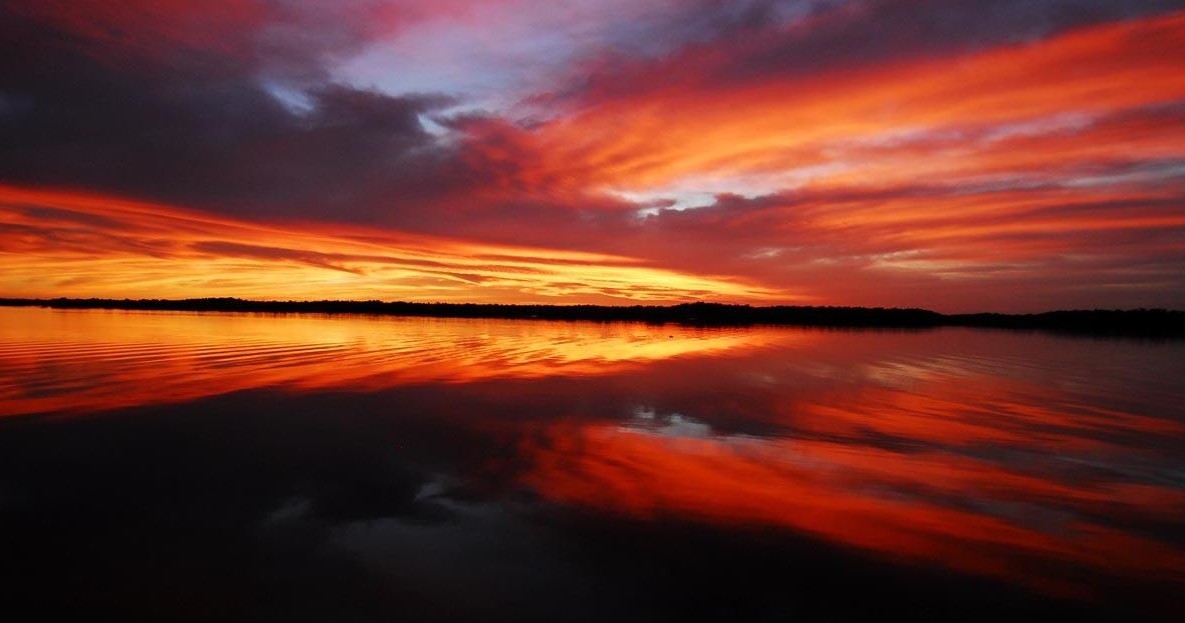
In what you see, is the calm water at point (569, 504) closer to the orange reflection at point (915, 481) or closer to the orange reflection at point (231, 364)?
the orange reflection at point (915, 481)

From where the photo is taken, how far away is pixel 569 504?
8.37 meters

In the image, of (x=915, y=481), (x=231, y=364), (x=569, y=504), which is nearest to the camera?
(x=569, y=504)

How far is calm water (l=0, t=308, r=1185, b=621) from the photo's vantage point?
5.78 metres

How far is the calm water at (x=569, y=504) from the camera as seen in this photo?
228 inches

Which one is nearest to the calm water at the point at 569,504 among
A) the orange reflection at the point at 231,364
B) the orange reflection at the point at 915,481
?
the orange reflection at the point at 915,481

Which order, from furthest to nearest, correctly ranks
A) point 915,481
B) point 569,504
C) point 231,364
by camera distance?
point 231,364 → point 915,481 → point 569,504

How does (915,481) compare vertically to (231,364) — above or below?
below

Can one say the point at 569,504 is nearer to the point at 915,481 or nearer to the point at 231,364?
the point at 915,481

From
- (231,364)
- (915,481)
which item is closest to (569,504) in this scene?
(915,481)

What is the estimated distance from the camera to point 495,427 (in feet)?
43.3

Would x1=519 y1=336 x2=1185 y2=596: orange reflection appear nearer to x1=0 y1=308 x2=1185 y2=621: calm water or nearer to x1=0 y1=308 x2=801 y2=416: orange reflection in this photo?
x1=0 y1=308 x2=1185 y2=621: calm water

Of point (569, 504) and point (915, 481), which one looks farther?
point (915, 481)

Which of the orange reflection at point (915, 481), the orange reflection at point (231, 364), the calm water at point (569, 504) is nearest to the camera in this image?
the calm water at point (569, 504)

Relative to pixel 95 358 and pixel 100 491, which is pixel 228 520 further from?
pixel 95 358
